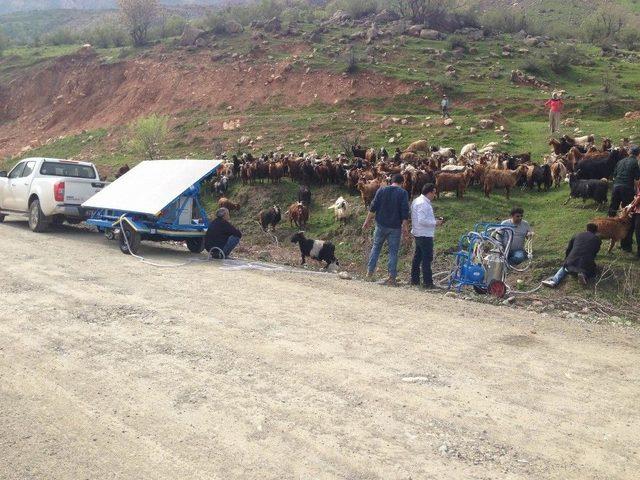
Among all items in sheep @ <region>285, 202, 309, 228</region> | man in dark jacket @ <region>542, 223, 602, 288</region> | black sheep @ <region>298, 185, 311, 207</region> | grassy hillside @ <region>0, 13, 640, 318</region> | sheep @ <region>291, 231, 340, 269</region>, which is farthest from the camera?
black sheep @ <region>298, 185, 311, 207</region>

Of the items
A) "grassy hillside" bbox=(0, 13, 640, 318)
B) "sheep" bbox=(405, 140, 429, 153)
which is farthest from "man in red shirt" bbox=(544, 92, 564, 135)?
"sheep" bbox=(405, 140, 429, 153)

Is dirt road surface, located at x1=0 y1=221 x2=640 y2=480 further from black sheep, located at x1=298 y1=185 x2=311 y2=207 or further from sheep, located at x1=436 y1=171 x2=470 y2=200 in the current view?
black sheep, located at x1=298 y1=185 x2=311 y2=207

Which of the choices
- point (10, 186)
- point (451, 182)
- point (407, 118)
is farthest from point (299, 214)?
point (407, 118)

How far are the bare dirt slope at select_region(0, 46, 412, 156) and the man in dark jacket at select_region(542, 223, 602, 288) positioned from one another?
82.0 feet

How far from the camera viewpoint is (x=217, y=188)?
2089 centimetres

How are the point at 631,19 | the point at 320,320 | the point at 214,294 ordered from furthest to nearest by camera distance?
1. the point at 631,19
2. the point at 214,294
3. the point at 320,320

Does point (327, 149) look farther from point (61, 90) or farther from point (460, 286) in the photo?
point (61, 90)

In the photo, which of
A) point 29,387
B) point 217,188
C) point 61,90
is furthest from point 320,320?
point 61,90

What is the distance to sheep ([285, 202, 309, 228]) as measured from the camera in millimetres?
17203

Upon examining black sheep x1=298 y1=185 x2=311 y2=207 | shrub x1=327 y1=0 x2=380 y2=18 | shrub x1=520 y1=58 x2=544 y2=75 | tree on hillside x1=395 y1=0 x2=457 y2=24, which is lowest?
black sheep x1=298 y1=185 x2=311 y2=207

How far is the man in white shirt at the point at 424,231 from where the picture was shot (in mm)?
11008

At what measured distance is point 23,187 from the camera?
16.7 m

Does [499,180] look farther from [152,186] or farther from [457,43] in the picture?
[457,43]

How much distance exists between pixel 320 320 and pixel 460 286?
12.4 ft
